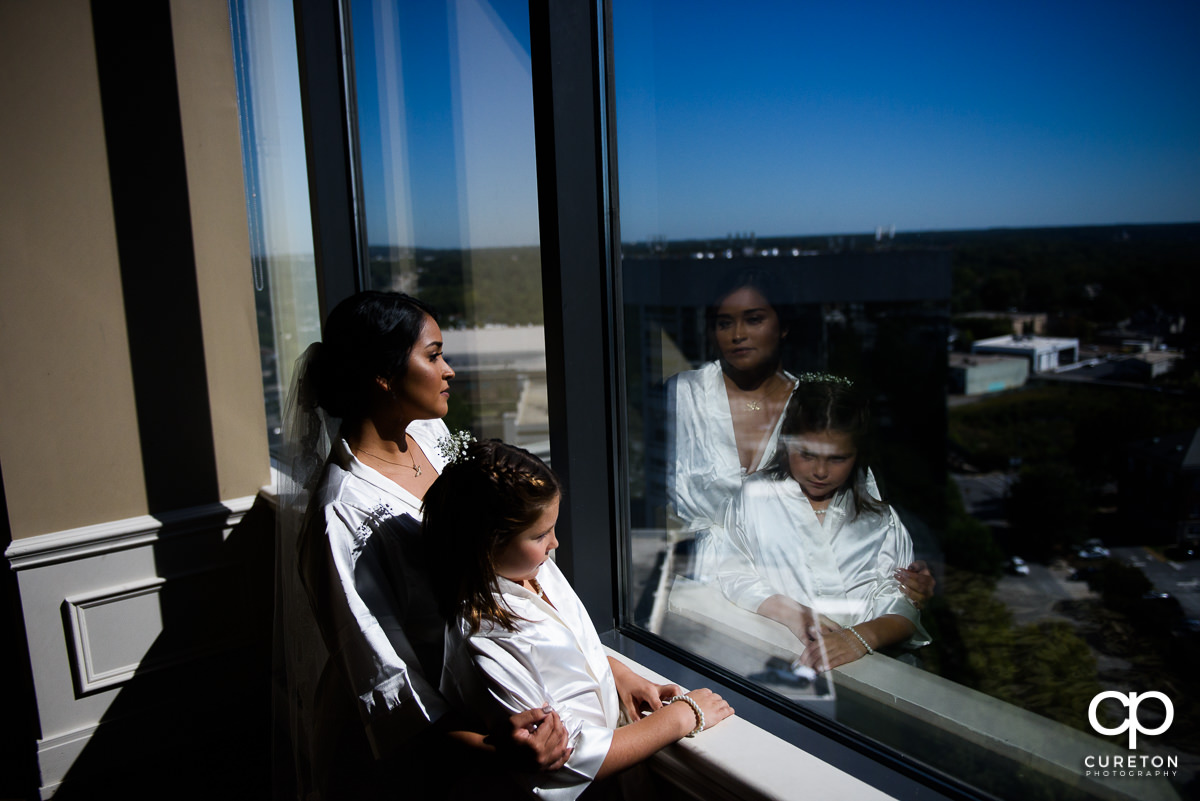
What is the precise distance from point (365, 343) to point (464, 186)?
783 millimetres

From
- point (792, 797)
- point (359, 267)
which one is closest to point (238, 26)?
point (359, 267)

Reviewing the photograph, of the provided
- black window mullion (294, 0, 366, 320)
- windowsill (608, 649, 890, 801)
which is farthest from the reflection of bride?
black window mullion (294, 0, 366, 320)

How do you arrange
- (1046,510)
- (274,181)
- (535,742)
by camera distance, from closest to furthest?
(535,742)
(1046,510)
(274,181)

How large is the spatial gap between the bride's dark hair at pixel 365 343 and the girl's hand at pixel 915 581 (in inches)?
34.0

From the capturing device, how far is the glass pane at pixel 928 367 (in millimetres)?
804

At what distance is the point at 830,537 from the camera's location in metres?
1.11

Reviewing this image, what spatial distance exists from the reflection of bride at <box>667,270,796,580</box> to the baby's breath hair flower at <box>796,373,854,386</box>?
16 millimetres

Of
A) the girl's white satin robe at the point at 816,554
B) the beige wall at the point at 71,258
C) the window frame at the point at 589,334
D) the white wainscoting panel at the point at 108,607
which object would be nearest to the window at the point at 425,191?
the beige wall at the point at 71,258

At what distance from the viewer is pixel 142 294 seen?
2139 mm

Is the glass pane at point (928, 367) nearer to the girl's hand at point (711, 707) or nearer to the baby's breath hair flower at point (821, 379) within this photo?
the baby's breath hair flower at point (821, 379)

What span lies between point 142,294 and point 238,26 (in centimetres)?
94

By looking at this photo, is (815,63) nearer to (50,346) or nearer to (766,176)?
(766,176)

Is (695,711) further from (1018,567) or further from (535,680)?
(1018,567)

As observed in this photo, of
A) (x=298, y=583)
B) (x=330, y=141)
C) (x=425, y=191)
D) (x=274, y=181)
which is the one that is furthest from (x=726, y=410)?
(x=274, y=181)
